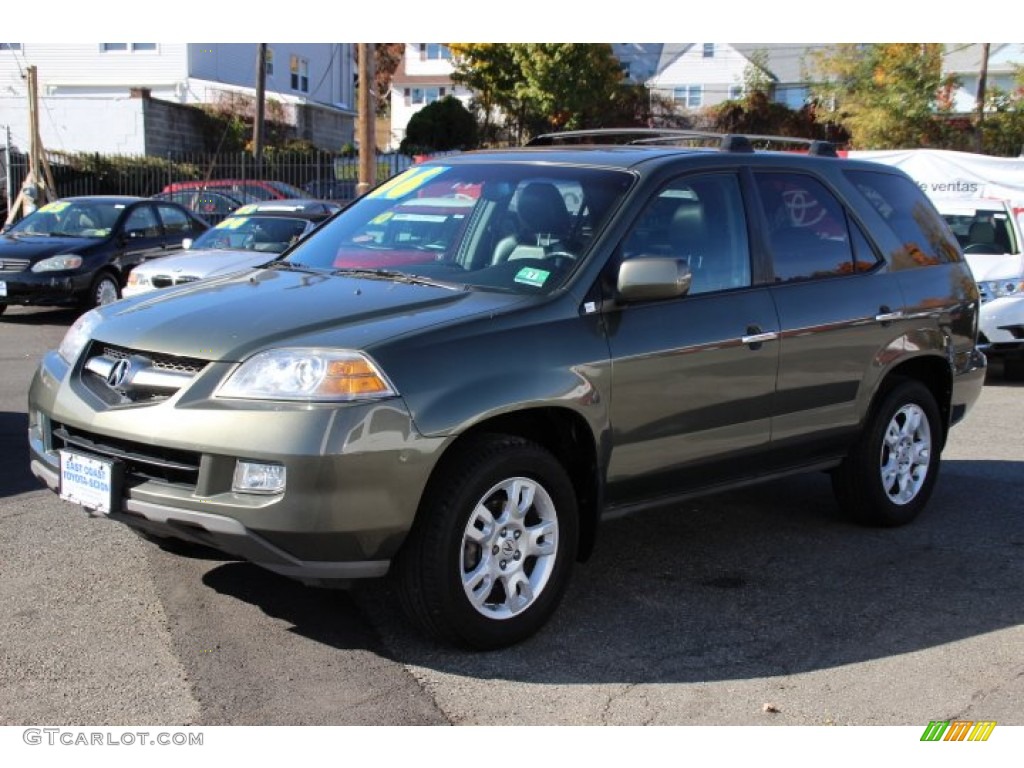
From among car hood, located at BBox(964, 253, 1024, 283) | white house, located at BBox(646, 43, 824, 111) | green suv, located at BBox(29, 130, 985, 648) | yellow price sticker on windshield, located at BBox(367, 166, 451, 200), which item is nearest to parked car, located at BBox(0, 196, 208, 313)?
yellow price sticker on windshield, located at BBox(367, 166, 451, 200)

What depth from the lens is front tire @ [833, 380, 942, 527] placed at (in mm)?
6004

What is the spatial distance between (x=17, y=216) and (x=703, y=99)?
139 feet

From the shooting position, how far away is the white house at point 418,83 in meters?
60.8

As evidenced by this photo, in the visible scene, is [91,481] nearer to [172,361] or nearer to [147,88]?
[172,361]

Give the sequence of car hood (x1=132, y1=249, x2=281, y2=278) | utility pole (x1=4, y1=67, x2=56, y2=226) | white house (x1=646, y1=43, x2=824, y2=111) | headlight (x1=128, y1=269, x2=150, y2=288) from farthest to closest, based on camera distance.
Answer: white house (x1=646, y1=43, x2=824, y2=111) < utility pole (x1=4, y1=67, x2=56, y2=226) < headlight (x1=128, y1=269, x2=150, y2=288) < car hood (x1=132, y1=249, x2=281, y2=278)

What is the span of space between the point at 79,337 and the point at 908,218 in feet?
13.8

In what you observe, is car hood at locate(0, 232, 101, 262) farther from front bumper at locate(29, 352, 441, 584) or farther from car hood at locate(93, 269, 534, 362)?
front bumper at locate(29, 352, 441, 584)

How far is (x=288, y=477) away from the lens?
12.7ft

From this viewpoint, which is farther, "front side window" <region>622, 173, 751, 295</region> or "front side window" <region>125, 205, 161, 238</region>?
"front side window" <region>125, 205, 161, 238</region>

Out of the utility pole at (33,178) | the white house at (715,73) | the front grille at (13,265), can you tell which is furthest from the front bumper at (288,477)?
the white house at (715,73)

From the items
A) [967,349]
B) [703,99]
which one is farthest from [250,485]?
[703,99]

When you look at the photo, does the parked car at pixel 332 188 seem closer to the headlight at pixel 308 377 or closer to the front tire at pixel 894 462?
the front tire at pixel 894 462

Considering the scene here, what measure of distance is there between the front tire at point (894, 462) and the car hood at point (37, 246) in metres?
10.8

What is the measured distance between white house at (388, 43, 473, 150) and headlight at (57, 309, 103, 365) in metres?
56.0
